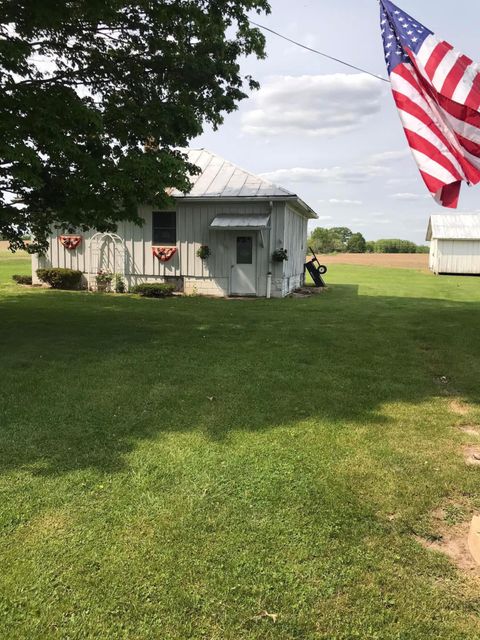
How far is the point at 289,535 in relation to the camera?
2.82m

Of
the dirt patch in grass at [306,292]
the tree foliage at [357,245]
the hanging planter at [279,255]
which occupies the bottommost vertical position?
the dirt patch in grass at [306,292]

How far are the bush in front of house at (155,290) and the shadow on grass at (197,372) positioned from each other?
348cm

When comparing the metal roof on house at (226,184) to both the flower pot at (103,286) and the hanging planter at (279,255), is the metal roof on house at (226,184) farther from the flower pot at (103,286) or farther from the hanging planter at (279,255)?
the flower pot at (103,286)

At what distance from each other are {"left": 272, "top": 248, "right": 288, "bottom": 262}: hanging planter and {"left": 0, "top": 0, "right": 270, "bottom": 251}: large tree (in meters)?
5.95

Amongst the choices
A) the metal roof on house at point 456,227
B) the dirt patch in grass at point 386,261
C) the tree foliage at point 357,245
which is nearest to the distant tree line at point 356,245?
the tree foliage at point 357,245

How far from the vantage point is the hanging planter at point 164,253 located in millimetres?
15758

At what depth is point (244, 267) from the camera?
50.5ft

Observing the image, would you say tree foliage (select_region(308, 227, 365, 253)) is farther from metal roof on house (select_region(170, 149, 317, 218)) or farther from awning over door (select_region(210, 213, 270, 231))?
awning over door (select_region(210, 213, 270, 231))

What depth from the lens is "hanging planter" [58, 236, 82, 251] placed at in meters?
16.8

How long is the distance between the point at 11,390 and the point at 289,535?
3.88 meters

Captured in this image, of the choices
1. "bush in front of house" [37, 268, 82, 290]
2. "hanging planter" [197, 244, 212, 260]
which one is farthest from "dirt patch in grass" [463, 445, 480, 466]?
"bush in front of house" [37, 268, 82, 290]

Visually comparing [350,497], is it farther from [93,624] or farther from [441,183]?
[441,183]

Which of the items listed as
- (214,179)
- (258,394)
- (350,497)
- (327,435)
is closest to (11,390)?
(258,394)

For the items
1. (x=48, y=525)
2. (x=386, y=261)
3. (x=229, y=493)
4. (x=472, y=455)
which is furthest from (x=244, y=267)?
(x=386, y=261)
